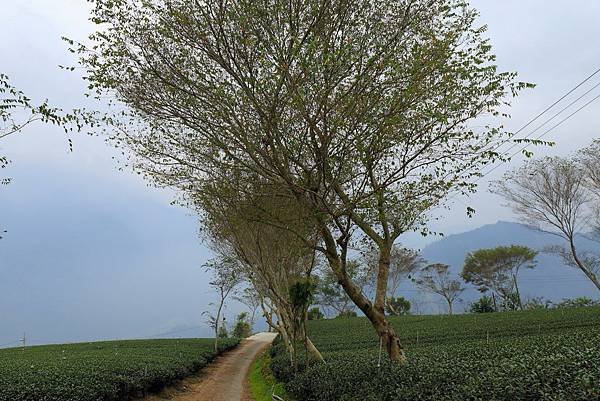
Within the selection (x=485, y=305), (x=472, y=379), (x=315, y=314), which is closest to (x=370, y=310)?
(x=472, y=379)

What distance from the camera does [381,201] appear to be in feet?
28.4

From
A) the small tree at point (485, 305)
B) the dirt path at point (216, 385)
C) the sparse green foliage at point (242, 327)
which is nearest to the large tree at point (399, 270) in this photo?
the small tree at point (485, 305)

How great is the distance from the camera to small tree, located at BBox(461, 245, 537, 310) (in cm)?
5319

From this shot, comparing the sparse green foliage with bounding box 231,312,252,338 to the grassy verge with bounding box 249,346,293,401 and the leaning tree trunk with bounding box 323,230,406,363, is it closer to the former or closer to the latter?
the grassy verge with bounding box 249,346,293,401

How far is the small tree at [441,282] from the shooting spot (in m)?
60.2

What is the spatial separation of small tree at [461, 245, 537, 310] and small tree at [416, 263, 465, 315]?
3.35 metres

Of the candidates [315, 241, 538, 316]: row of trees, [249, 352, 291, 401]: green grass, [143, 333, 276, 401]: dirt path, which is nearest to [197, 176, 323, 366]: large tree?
[249, 352, 291, 401]: green grass

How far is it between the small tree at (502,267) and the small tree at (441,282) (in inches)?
132

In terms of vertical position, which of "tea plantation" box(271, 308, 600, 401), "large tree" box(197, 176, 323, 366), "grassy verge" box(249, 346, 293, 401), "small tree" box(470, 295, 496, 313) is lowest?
"grassy verge" box(249, 346, 293, 401)

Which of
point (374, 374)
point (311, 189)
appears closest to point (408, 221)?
point (311, 189)

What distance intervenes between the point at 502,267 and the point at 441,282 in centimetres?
893

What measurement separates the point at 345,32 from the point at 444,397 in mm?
5732

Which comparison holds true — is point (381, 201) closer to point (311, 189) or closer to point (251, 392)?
point (311, 189)

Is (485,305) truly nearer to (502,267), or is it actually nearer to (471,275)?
(502,267)
